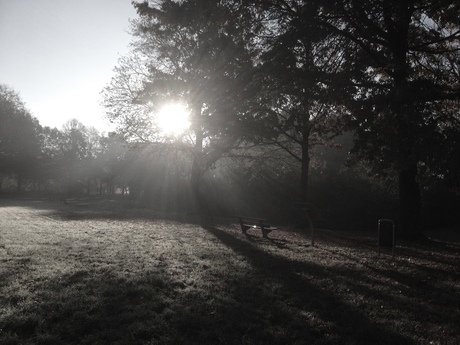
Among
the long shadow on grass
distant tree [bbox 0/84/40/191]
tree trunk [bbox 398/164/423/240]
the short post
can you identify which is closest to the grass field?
the long shadow on grass

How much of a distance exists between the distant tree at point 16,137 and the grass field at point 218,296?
1906 inches

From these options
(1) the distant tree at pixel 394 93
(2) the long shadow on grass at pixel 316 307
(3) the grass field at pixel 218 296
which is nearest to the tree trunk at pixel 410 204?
(1) the distant tree at pixel 394 93

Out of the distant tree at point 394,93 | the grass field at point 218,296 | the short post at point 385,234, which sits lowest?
the grass field at point 218,296

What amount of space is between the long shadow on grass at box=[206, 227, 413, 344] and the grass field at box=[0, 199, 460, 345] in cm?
2

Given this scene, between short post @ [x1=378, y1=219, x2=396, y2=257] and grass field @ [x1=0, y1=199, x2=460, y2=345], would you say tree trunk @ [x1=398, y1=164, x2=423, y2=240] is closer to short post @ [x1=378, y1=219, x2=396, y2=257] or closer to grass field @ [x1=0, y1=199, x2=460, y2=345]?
grass field @ [x1=0, y1=199, x2=460, y2=345]

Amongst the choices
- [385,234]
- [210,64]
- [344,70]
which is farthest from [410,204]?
[210,64]

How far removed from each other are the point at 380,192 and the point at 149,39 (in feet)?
58.5

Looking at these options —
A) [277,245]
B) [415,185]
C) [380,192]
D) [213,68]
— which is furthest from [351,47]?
[380,192]

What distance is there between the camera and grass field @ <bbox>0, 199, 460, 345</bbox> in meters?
4.02

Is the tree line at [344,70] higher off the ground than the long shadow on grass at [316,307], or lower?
higher

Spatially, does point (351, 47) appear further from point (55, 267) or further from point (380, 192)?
point (380, 192)

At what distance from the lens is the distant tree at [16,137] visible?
1921 inches

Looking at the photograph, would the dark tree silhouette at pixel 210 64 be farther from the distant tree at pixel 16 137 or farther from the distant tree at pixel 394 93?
the distant tree at pixel 16 137

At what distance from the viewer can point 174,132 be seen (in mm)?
22266
